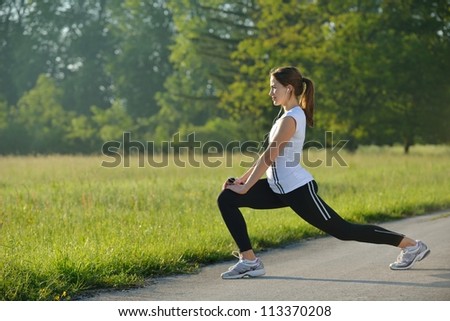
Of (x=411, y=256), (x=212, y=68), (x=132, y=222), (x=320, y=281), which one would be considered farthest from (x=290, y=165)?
(x=212, y=68)

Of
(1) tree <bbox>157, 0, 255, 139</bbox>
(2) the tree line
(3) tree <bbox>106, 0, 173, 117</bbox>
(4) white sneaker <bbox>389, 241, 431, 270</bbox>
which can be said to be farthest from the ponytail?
(3) tree <bbox>106, 0, 173, 117</bbox>

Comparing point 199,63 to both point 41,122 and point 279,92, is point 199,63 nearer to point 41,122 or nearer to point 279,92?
point 41,122

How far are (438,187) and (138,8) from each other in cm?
4854

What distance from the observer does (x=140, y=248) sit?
8.25 m

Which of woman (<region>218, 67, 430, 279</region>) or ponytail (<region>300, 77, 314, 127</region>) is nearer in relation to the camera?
woman (<region>218, 67, 430, 279</region>)

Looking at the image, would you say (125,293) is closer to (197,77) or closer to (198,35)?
(198,35)

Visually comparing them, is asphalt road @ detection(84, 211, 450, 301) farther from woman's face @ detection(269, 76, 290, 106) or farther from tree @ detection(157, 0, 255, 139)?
tree @ detection(157, 0, 255, 139)

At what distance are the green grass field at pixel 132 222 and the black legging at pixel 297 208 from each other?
0.90 meters

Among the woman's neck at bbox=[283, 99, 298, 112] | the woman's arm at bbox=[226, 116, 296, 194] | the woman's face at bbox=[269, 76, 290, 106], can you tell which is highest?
the woman's face at bbox=[269, 76, 290, 106]

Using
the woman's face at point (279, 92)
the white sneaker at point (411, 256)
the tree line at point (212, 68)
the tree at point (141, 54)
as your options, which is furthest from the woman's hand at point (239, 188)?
the tree at point (141, 54)

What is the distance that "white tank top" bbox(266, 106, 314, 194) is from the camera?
700 centimetres

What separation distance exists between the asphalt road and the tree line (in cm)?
2331

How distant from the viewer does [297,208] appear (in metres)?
7.17

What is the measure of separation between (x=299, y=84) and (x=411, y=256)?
1808 millimetres
